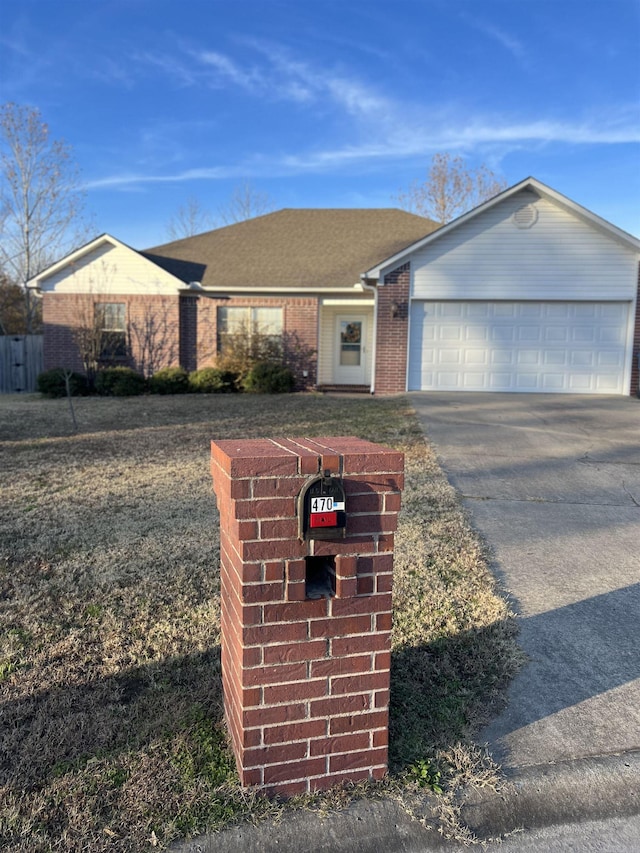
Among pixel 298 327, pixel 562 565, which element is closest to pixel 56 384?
pixel 298 327

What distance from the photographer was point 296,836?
2.10 meters

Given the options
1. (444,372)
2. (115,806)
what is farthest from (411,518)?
(444,372)

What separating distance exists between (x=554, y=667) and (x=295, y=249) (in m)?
16.7

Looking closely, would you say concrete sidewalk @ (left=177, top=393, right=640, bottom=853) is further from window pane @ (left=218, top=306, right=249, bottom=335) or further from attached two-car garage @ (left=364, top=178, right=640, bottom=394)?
window pane @ (left=218, top=306, right=249, bottom=335)

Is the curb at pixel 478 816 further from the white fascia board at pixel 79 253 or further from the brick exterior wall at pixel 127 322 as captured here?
the white fascia board at pixel 79 253

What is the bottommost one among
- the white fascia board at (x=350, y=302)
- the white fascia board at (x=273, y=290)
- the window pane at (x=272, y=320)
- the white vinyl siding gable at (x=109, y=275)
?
the window pane at (x=272, y=320)

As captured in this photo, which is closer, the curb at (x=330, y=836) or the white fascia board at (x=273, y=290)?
the curb at (x=330, y=836)

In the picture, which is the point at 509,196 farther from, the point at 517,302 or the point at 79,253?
the point at 79,253

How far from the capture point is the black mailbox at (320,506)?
2135mm

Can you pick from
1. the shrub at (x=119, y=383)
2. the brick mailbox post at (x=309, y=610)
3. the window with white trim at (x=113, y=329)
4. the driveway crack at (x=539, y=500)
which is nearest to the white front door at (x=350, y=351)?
the shrub at (x=119, y=383)

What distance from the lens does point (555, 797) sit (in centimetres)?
230

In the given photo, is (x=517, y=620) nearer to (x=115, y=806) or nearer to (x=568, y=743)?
(x=568, y=743)

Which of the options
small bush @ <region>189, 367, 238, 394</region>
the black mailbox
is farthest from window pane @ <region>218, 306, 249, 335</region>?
the black mailbox

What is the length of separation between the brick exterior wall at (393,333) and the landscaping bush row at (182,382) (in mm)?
2613
